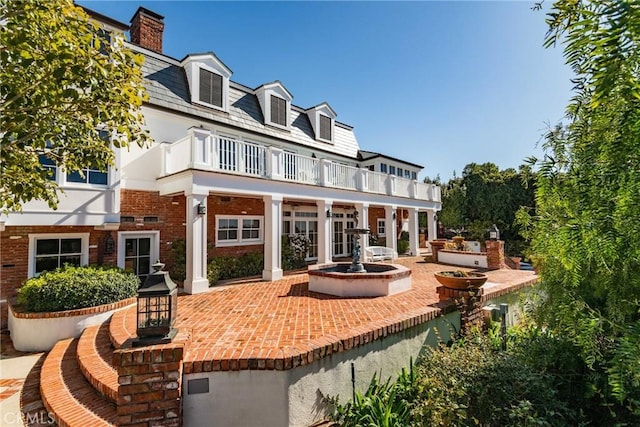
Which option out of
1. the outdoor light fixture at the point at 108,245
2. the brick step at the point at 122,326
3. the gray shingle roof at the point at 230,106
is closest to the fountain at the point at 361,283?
the brick step at the point at 122,326

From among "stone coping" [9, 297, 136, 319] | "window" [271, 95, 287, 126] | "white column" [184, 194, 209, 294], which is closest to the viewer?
"stone coping" [9, 297, 136, 319]

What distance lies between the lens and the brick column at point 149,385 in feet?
10.3

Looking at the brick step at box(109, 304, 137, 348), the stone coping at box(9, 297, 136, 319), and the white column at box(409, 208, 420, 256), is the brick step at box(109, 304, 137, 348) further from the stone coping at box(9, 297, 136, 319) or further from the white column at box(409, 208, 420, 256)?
the white column at box(409, 208, 420, 256)

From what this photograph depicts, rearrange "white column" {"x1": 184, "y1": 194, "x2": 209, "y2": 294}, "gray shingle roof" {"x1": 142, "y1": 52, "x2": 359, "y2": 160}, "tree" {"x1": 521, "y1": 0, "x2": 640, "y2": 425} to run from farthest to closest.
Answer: "gray shingle roof" {"x1": 142, "y1": 52, "x2": 359, "y2": 160} → "white column" {"x1": 184, "y1": 194, "x2": 209, "y2": 294} → "tree" {"x1": 521, "y1": 0, "x2": 640, "y2": 425}

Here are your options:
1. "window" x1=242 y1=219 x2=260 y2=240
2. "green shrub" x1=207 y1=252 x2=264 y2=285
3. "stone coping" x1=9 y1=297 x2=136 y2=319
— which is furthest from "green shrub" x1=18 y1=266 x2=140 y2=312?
"window" x1=242 y1=219 x2=260 y2=240

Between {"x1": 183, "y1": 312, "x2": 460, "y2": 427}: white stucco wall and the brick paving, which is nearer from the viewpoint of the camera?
{"x1": 183, "y1": 312, "x2": 460, "y2": 427}: white stucco wall

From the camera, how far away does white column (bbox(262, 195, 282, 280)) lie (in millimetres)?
10125

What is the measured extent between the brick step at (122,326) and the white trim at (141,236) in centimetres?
287

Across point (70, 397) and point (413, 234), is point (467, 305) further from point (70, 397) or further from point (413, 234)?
point (413, 234)

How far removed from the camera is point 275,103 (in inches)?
552

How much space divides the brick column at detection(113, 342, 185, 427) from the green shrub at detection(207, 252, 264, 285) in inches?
263

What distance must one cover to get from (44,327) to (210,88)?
9.57 metres

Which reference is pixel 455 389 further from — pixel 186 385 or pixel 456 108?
pixel 456 108

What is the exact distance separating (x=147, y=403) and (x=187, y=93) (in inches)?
439
